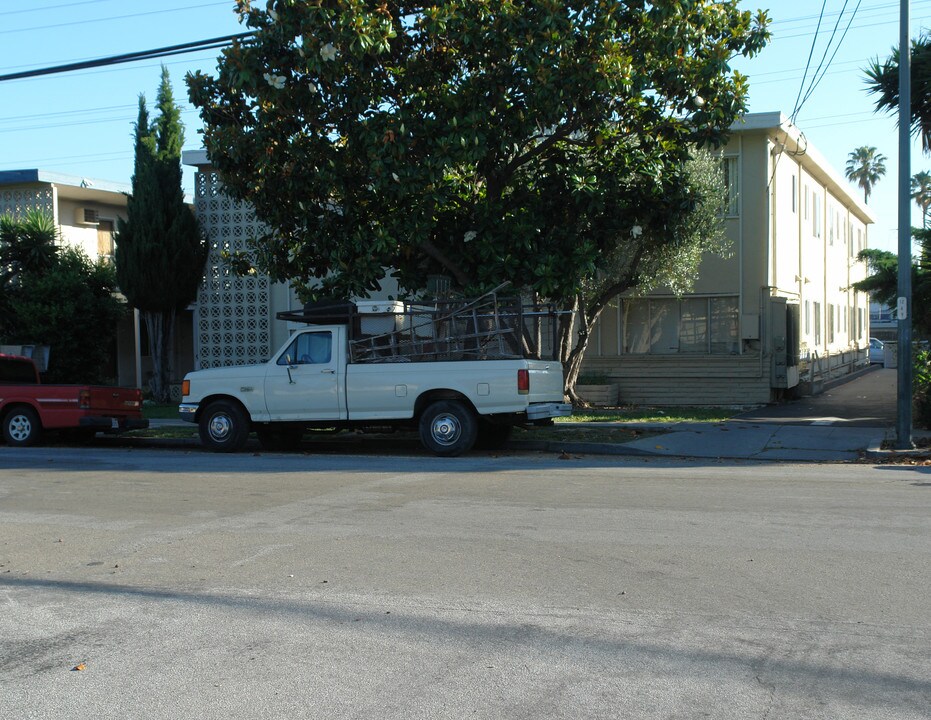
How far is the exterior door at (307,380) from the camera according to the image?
1493cm

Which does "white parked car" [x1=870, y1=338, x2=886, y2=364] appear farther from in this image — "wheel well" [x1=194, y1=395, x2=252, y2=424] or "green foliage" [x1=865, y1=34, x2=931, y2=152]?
"wheel well" [x1=194, y1=395, x2=252, y2=424]

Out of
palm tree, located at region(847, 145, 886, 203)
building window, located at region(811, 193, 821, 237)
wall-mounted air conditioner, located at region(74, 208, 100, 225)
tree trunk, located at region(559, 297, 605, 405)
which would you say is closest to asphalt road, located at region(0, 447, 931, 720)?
tree trunk, located at region(559, 297, 605, 405)

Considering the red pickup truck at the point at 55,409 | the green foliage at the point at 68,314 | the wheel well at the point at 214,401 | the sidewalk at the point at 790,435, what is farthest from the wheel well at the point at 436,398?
the green foliage at the point at 68,314

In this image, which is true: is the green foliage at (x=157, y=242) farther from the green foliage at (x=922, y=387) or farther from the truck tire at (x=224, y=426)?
the green foliage at (x=922, y=387)

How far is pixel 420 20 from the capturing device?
14.5 metres

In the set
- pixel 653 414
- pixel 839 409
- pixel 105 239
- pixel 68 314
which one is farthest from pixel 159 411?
pixel 839 409

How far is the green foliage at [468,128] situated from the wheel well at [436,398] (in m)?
2.17

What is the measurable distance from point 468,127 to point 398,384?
385cm

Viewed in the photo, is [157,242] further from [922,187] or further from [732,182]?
[922,187]

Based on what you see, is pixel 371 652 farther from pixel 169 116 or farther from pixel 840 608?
pixel 169 116

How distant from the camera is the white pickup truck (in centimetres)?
1434

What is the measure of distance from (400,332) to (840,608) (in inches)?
385

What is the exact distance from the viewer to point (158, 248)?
23078mm

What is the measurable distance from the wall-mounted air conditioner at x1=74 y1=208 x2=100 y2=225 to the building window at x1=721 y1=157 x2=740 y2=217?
1893 cm
